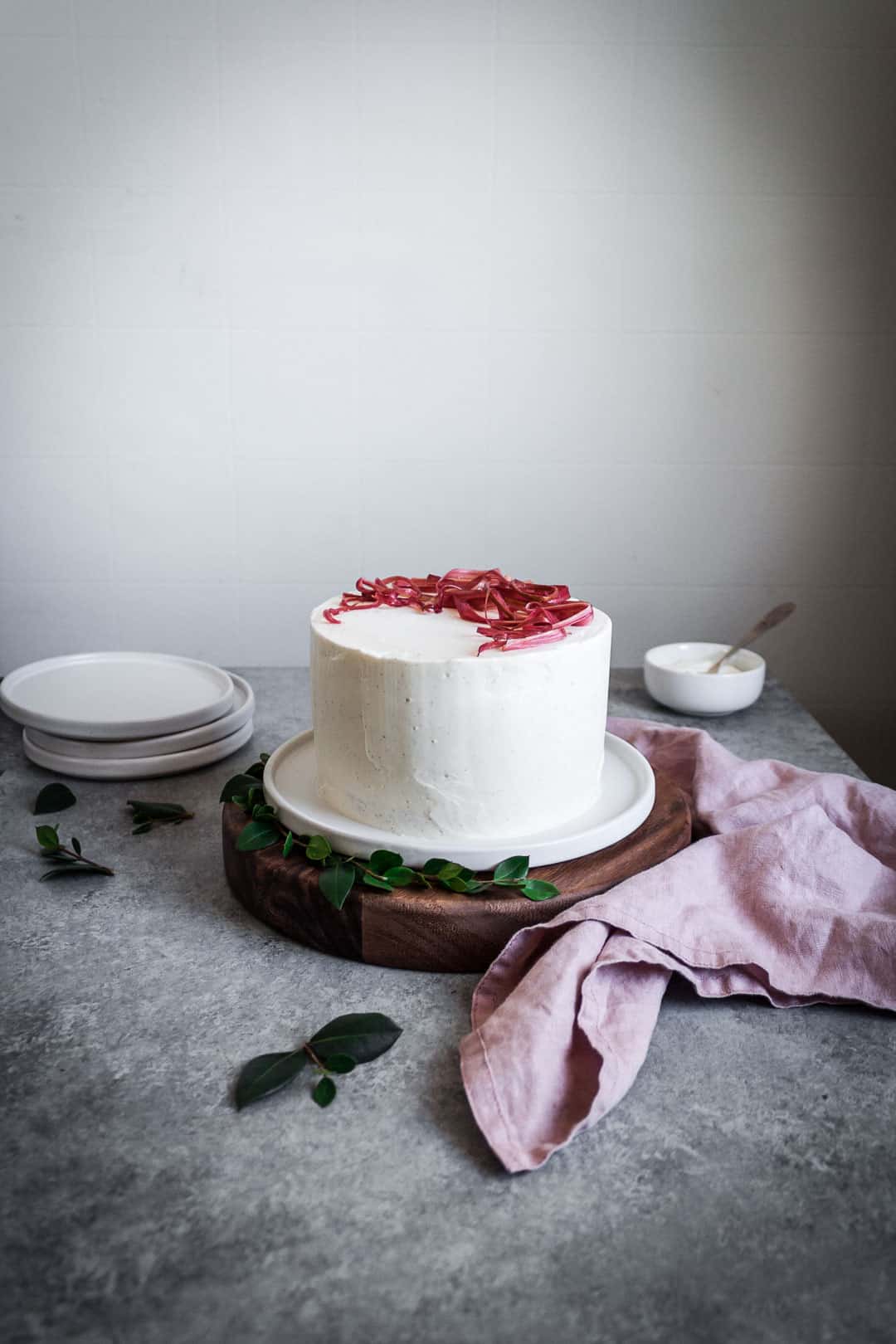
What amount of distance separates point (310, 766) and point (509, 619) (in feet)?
0.93

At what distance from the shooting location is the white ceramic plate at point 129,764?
1.36 metres

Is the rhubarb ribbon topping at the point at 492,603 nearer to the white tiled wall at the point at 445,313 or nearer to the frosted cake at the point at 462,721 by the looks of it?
the frosted cake at the point at 462,721

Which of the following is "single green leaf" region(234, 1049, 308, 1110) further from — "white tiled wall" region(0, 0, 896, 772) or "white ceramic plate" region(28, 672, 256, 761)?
"white tiled wall" region(0, 0, 896, 772)

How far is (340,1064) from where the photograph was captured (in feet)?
2.65

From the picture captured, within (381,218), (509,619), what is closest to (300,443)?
Answer: (381,218)

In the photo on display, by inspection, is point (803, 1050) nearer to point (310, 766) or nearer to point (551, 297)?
point (310, 766)

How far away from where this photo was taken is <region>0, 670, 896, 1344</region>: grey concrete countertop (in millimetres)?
615

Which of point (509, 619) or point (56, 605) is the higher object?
point (509, 619)

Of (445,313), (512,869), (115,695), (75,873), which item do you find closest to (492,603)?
(512,869)

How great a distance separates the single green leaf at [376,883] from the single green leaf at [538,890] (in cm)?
12

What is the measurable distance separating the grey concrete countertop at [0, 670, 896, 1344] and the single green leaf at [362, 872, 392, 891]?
0.24 ft

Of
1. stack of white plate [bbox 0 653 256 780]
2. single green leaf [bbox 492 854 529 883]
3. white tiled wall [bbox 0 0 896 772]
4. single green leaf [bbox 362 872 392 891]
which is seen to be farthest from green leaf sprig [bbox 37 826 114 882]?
white tiled wall [bbox 0 0 896 772]

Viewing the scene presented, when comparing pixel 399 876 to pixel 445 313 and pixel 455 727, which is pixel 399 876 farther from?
pixel 445 313

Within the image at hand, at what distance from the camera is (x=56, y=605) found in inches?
89.2
